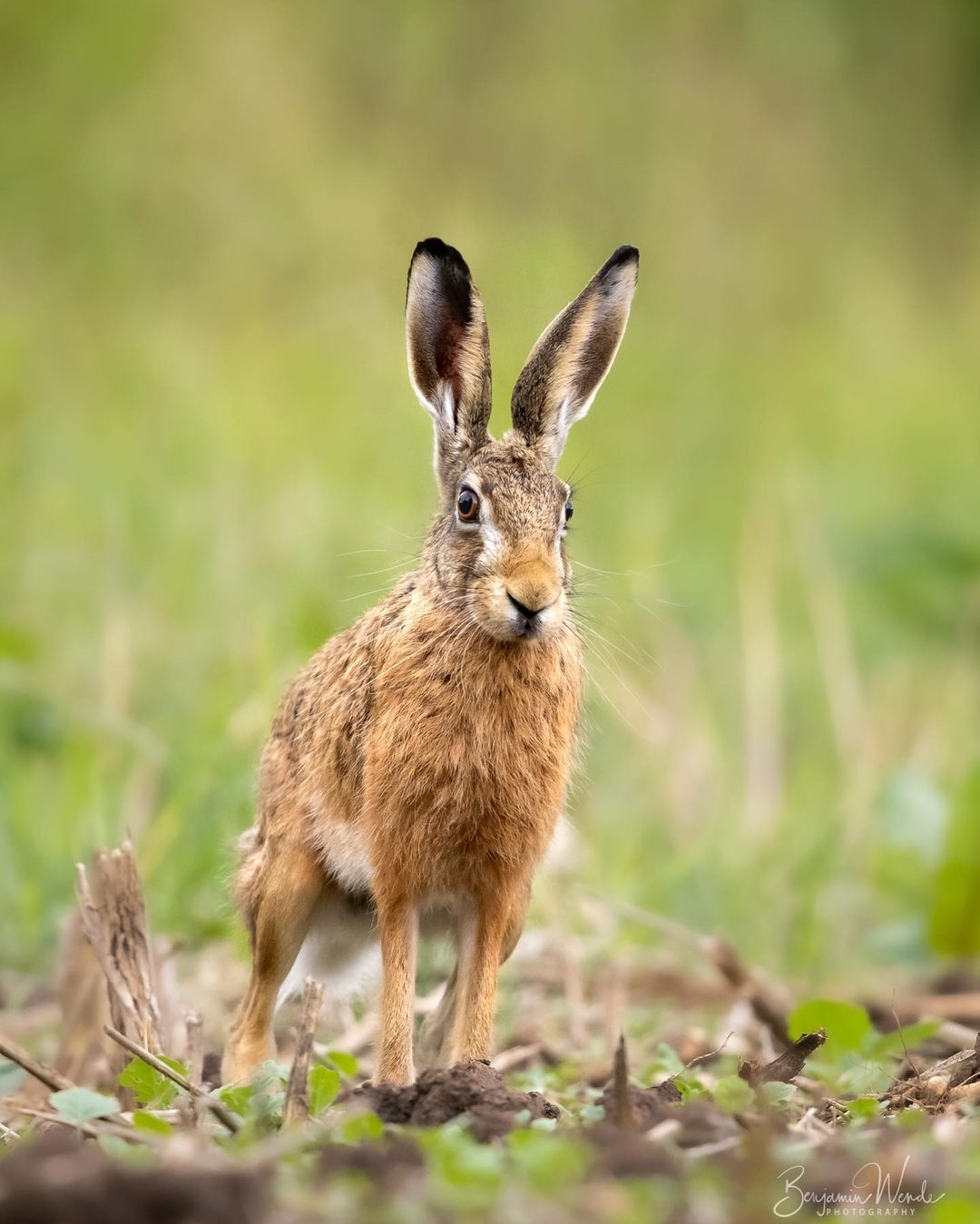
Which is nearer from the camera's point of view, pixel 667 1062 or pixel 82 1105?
pixel 82 1105

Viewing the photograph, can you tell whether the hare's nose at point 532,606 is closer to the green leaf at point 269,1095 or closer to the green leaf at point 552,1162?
the green leaf at point 269,1095

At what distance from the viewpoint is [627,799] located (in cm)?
912

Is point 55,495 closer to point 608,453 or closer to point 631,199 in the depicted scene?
point 608,453

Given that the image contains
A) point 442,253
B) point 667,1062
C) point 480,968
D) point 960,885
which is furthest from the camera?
point 960,885

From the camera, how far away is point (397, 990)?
5.15 meters

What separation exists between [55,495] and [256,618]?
2368 mm

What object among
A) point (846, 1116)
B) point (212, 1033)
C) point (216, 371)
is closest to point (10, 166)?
point (216, 371)

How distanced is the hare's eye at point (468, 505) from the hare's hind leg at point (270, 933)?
1128mm

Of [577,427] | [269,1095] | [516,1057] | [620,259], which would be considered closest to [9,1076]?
[269,1095]

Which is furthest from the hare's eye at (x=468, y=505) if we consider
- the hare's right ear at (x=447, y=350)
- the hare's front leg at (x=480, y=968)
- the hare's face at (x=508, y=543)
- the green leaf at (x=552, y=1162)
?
the green leaf at (x=552, y=1162)

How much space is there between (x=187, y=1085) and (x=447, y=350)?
97.7 inches

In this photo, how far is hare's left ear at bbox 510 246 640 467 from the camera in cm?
564

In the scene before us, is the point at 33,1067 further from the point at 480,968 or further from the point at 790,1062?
the point at 790,1062

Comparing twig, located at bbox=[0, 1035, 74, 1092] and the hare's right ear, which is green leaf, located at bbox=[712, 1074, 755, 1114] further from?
the hare's right ear
